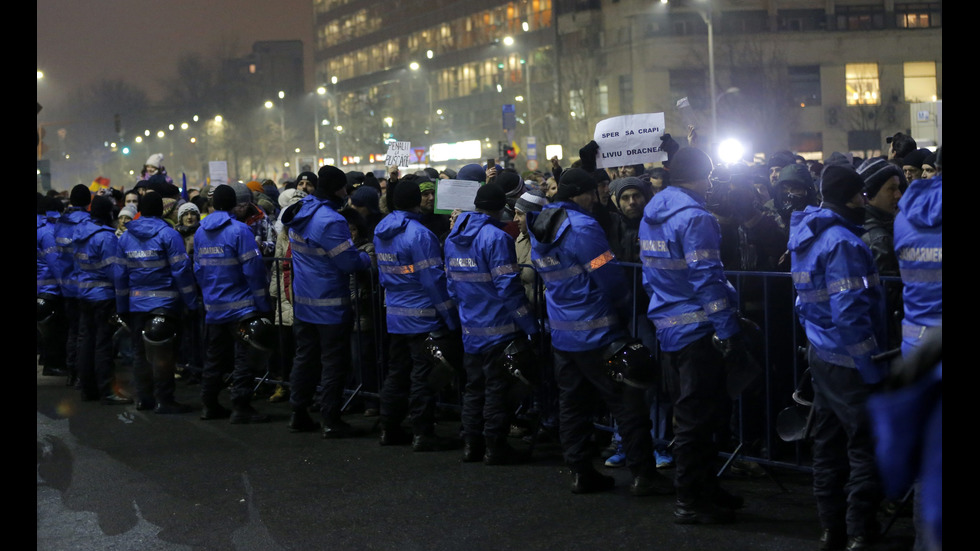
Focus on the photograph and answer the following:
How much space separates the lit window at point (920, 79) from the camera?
6125 centimetres

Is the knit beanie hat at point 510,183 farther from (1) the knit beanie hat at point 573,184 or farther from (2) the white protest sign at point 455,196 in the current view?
(1) the knit beanie hat at point 573,184

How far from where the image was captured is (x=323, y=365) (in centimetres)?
924

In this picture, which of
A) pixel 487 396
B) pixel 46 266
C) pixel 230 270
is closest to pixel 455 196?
pixel 487 396

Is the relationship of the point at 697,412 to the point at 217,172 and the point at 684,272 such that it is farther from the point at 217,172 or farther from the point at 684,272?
the point at 217,172

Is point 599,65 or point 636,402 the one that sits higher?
point 599,65

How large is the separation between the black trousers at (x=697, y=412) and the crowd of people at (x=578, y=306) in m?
0.01

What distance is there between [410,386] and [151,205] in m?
3.64

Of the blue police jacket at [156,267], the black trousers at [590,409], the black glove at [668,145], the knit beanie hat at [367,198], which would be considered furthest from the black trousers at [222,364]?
the black glove at [668,145]

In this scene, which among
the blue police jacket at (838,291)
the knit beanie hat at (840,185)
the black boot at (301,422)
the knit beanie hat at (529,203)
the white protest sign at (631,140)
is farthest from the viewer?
the black boot at (301,422)

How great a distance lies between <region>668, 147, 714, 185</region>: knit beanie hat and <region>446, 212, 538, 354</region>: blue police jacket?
1679mm
